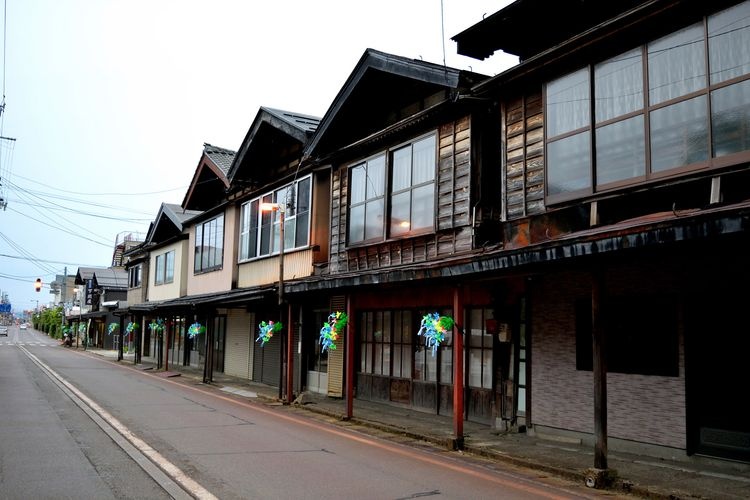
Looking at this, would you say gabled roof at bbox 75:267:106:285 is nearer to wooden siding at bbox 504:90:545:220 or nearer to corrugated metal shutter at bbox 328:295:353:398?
corrugated metal shutter at bbox 328:295:353:398

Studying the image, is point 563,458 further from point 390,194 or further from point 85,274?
point 85,274

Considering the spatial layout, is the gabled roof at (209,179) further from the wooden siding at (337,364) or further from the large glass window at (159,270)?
the wooden siding at (337,364)

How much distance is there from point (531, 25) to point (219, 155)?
17.0 meters

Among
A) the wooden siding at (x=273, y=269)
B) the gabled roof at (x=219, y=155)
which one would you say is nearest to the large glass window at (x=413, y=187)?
the wooden siding at (x=273, y=269)

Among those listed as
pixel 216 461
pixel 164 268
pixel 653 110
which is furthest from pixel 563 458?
pixel 164 268

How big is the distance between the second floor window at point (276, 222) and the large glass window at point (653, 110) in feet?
32.3

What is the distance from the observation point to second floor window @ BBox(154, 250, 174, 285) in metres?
33.8

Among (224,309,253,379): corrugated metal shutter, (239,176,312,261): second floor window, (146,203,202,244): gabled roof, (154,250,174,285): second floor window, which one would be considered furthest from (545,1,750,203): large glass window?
(154,250,174,285): second floor window

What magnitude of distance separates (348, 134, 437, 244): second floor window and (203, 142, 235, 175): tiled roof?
10.0m

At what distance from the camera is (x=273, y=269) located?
2116 centimetres

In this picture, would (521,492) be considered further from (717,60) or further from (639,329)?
(717,60)

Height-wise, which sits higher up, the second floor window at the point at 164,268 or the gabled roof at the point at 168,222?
the gabled roof at the point at 168,222

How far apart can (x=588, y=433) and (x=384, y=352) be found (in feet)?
22.3

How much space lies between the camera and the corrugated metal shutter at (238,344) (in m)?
24.7
